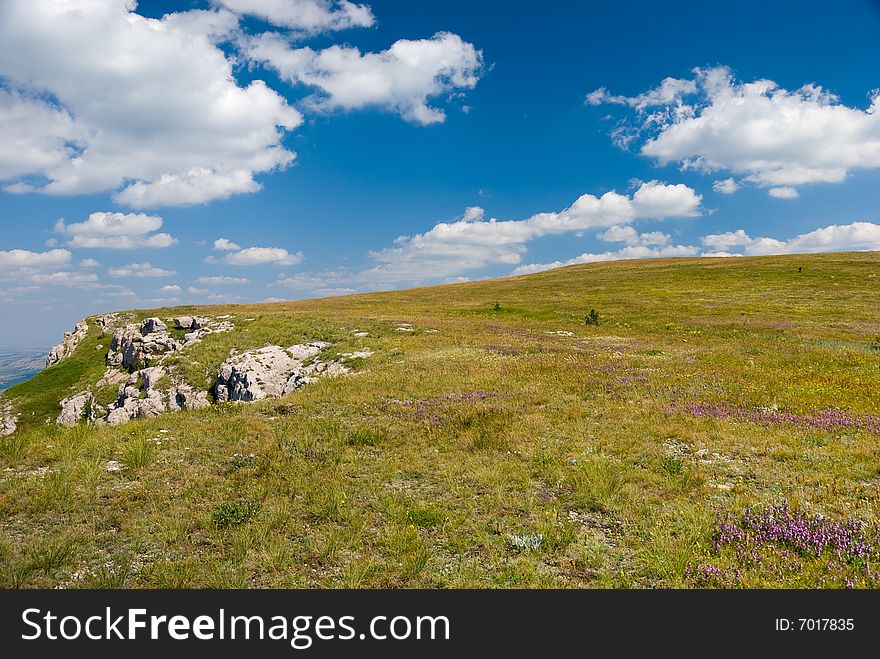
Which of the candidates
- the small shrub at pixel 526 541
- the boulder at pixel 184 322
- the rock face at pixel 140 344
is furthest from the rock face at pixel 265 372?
the small shrub at pixel 526 541

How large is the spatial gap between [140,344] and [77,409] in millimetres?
7856

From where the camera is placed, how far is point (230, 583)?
242 inches

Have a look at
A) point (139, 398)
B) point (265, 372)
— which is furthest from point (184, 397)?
point (265, 372)

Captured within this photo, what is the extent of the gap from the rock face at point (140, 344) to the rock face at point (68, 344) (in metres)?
11.6

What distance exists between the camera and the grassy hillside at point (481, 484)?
650cm

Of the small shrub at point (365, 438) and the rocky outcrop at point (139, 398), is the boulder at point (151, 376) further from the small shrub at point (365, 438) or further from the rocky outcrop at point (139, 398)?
the small shrub at point (365, 438)

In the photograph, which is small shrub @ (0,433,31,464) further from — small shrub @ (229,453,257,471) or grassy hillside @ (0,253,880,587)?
small shrub @ (229,453,257,471)

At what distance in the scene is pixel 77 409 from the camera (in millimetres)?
37312

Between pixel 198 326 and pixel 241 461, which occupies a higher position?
pixel 198 326

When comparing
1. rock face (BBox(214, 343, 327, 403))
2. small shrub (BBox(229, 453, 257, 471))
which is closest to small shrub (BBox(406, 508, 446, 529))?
small shrub (BBox(229, 453, 257, 471))

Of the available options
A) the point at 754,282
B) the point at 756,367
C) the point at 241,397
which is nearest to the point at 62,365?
the point at 241,397

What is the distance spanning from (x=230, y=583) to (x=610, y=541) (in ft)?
19.8

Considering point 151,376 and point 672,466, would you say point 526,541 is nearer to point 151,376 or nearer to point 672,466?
point 672,466

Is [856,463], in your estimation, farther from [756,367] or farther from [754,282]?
[754,282]
